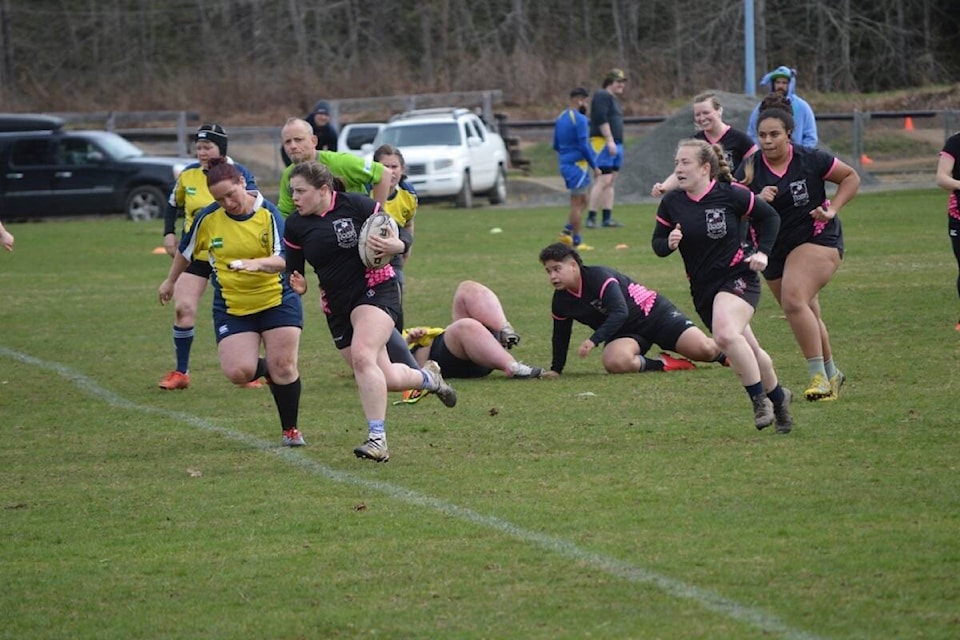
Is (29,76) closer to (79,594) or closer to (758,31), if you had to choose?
(758,31)

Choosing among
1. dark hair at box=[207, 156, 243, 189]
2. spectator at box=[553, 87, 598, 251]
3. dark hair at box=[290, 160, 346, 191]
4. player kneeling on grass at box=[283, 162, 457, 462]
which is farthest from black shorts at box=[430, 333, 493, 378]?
spectator at box=[553, 87, 598, 251]

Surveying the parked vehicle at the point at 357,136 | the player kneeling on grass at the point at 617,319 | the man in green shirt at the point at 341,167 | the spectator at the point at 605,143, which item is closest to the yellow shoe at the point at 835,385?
the player kneeling on grass at the point at 617,319

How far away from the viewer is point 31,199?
2966cm

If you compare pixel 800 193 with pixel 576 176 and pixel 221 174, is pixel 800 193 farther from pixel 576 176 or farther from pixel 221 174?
pixel 576 176

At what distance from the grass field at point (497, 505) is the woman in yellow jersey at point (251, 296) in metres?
0.40

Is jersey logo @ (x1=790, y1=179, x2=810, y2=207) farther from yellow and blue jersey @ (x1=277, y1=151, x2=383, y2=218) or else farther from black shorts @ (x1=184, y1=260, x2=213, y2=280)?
black shorts @ (x1=184, y1=260, x2=213, y2=280)

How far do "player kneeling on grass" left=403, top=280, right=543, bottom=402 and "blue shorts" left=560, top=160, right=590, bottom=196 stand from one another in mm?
9895

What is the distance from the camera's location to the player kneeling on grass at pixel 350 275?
755 cm

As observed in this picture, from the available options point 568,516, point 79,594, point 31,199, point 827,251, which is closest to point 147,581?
point 79,594

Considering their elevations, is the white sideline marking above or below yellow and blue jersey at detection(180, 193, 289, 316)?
below

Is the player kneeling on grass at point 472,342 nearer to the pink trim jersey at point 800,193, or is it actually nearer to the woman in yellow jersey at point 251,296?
the woman in yellow jersey at point 251,296

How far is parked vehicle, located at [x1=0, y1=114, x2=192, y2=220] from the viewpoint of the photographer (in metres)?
29.1

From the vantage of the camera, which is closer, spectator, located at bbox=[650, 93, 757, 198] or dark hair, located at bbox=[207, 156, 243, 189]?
dark hair, located at bbox=[207, 156, 243, 189]

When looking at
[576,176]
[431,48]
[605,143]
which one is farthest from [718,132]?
[431,48]
